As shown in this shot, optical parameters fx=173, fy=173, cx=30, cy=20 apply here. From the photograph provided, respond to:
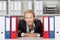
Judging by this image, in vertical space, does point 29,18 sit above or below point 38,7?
below

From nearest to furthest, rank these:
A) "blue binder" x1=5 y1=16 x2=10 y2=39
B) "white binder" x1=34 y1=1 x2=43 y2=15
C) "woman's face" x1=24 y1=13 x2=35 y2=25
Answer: "blue binder" x1=5 y1=16 x2=10 y2=39
"woman's face" x1=24 y1=13 x2=35 y2=25
"white binder" x1=34 y1=1 x2=43 y2=15

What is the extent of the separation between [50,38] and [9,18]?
0.52 m

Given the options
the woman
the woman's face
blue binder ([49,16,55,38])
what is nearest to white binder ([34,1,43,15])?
the woman

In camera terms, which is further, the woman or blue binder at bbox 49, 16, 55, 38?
the woman

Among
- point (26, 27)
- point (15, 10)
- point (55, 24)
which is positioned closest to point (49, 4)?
point (15, 10)

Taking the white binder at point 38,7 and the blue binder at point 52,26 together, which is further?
the white binder at point 38,7

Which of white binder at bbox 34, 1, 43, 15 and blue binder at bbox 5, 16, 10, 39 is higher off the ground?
white binder at bbox 34, 1, 43, 15

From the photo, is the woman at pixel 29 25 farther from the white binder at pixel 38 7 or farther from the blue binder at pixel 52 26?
the white binder at pixel 38 7

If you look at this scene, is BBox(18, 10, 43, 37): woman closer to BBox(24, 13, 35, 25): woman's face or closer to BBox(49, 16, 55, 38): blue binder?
BBox(24, 13, 35, 25): woman's face

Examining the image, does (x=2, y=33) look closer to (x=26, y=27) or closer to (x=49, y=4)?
(x=26, y=27)

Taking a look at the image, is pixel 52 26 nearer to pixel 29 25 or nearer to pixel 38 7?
pixel 29 25

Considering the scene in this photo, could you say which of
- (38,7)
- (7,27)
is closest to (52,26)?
(7,27)

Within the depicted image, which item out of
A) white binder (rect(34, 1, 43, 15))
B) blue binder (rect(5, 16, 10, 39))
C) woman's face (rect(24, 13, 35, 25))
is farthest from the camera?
white binder (rect(34, 1, 43, 15))

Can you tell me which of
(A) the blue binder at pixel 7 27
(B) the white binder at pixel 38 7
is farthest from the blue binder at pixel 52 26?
(B) the white binder at pixel 38 7
